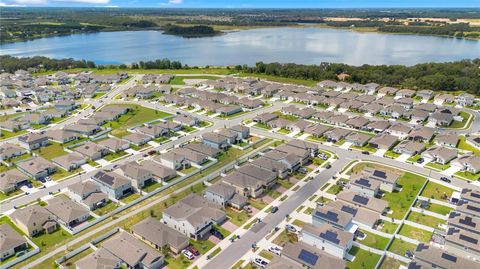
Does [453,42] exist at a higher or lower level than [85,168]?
higher

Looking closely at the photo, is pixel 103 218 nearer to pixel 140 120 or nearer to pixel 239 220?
pixel 239 220

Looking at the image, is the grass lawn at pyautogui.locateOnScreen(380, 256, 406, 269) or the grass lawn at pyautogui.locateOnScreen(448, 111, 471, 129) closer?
the grass lawn at pyautogui.locateOnScreen(380, 256, 406, 269)

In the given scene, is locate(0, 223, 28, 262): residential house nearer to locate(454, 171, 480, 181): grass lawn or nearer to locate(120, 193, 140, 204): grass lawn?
locate(120, 193, 140, 204): grass lawn

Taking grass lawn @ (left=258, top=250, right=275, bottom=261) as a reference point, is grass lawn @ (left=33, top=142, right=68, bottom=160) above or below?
below

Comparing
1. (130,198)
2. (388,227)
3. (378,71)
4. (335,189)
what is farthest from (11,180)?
(378,71)

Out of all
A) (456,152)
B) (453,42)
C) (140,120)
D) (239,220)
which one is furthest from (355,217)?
(453,42)

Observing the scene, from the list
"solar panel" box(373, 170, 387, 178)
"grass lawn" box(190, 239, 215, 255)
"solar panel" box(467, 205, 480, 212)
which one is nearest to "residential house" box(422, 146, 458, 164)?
"solar panel" box(373, 170, 387, 178)

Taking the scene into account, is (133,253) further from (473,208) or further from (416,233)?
(473,208)
